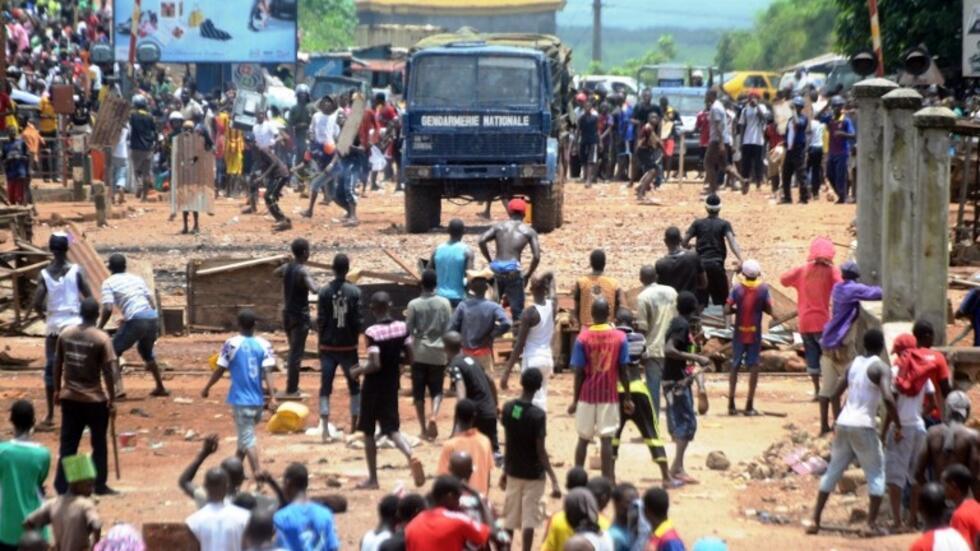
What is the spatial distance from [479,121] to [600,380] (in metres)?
14.7

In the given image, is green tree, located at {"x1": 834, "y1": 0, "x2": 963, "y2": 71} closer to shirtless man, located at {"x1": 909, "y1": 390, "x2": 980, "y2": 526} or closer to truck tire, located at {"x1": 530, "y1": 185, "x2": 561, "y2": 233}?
truck tire, located at {"x1": 530, "y1": 185, "x2": 561, "y2": 233}

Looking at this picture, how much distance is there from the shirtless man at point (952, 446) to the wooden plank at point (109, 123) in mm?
22206

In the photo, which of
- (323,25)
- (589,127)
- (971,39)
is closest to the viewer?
(971,39)

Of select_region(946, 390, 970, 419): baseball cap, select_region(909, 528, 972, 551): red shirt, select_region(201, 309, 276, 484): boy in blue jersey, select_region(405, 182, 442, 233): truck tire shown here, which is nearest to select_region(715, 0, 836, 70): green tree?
select_region(405, 182, 442, 233): truck tire

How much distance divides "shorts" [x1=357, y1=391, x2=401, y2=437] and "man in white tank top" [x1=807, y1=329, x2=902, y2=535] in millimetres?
2815

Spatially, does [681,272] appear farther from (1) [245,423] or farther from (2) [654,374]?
(1) [245,423]

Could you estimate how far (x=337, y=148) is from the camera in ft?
94.3

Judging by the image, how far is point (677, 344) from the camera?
13734 mm

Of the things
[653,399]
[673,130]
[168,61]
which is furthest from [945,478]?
[168,61]

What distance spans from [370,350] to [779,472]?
310cm

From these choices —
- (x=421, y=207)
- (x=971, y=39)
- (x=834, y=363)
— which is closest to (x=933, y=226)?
(x=834, y=363)

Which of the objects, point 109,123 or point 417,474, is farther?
point 109,123

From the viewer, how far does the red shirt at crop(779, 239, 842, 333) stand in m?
15.9

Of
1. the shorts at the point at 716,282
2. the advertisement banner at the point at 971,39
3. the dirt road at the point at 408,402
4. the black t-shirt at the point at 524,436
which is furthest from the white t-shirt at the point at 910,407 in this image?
the advertisement banner at the point at 971,39
